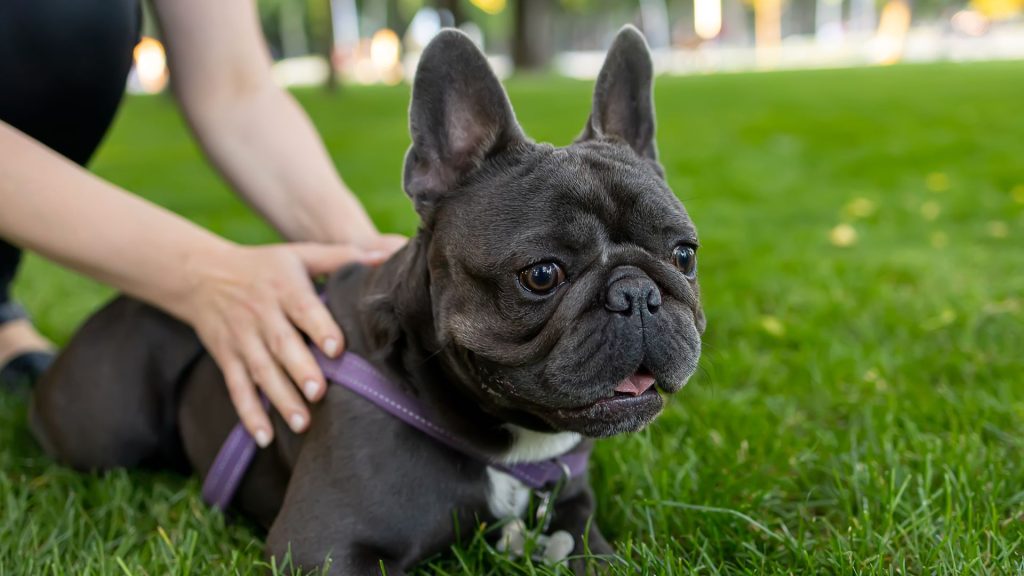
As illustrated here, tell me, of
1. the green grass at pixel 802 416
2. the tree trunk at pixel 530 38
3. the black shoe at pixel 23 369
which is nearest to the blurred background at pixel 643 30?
the tree trunk at pixel 530 38

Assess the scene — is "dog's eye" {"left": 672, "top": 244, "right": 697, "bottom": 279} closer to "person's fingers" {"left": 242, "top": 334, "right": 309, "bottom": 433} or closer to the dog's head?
the dog's head

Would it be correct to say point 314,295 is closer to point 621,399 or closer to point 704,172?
point 621,399

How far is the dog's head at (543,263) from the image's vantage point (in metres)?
1.86

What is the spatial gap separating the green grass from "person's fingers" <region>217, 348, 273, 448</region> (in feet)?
0.77

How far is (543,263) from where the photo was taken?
6.26ft

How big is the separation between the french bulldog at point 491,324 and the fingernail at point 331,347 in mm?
49

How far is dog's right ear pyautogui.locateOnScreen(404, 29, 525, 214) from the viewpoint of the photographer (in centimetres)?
210

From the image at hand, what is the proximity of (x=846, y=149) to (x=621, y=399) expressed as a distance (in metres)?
6.72

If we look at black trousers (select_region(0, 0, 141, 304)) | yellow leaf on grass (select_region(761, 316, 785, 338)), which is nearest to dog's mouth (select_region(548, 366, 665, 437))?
yellow leaf on grass (select_region(761, 316, 785, 338))

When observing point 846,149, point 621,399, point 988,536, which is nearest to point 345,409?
point 621,399

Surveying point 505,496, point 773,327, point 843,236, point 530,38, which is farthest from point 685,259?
point 530,38

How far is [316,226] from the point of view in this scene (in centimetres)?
298

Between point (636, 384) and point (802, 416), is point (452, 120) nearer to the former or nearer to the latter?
point (636, 384)

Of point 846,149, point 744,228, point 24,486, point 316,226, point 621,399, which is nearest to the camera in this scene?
point 621,399
